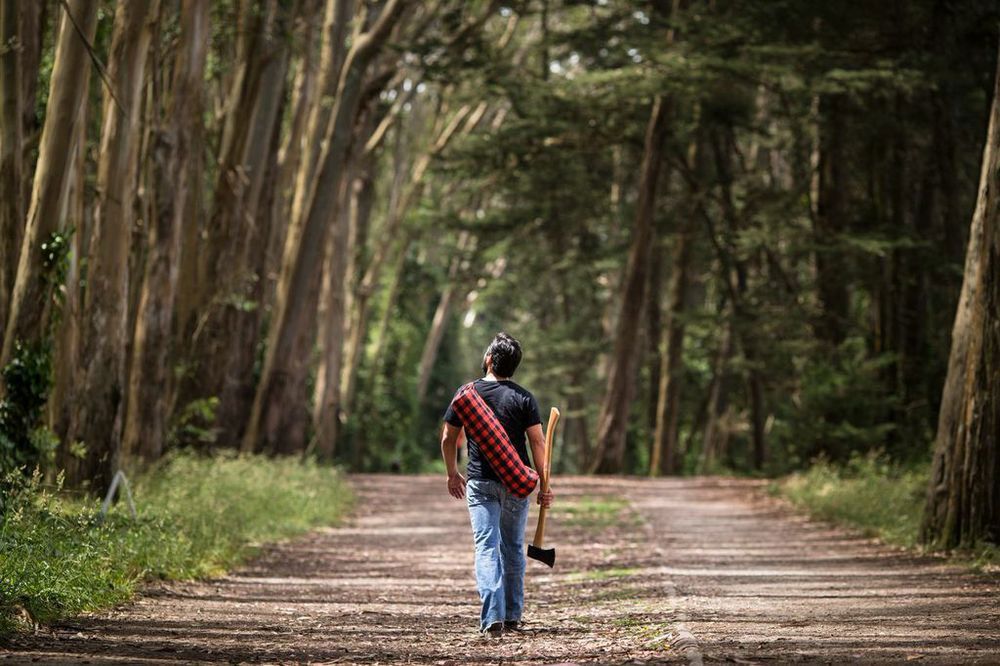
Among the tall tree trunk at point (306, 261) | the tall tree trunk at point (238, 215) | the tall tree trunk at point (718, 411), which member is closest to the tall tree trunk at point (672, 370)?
the tall tree trunk at point (718, 411)

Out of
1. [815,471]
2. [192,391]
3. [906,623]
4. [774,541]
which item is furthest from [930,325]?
[906,623]

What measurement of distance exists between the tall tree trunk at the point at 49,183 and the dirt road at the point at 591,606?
2932 mm

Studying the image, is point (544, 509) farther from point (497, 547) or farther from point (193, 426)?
point (193, 426)

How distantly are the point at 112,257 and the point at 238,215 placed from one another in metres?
7.76

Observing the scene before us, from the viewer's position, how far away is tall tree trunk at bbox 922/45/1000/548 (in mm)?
13125

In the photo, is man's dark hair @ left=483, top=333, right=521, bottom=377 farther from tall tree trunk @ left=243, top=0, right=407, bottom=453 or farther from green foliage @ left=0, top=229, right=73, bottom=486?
tall tree trunk @ left=243, top=0, right=407, bottom=453

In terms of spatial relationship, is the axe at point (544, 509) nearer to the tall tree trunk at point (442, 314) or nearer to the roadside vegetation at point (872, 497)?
the roadside vegetation at point (872, 497)

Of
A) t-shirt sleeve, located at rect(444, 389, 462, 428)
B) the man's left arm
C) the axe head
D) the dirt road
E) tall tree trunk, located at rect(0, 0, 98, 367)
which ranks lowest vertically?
the dirt road

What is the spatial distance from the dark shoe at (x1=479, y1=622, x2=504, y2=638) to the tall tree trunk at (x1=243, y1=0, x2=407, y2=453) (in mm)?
16892

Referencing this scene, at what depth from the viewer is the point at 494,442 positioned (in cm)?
888

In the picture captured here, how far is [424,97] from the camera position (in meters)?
39.9

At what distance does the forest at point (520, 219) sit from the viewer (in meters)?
13.7

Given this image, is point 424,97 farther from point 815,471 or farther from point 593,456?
point 815,471

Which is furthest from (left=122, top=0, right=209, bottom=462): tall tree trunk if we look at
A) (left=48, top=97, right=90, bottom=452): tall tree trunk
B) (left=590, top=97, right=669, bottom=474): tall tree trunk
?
(left=590, top=97, right=669, bottom=474): tall tree trunk
